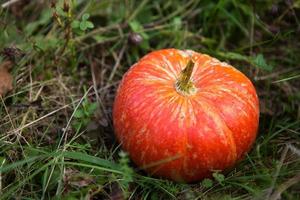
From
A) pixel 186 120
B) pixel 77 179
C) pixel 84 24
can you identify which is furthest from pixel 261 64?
pixel 77 179

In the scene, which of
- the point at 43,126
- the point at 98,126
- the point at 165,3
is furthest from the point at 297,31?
the point at 43,126

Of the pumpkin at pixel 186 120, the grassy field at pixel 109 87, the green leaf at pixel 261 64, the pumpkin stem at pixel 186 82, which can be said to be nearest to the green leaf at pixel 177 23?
the grassy field at pixel 109 87

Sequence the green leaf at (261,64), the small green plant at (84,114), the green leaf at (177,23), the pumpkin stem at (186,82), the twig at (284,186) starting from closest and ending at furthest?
the twig at (284,186) → the pumpkin stem at (186,82) → the small green plant at (84,114) → the green leaf at (261,64) → the green leaf at (177,23)

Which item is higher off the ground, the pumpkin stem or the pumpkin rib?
the pumpkin stem

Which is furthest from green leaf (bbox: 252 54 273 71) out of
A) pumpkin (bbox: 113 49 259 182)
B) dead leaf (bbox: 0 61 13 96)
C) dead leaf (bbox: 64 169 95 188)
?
dead leaf (bbox: 0 61 13 96)

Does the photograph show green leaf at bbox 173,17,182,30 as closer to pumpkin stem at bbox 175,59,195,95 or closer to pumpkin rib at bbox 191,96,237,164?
pumpkin stem at bbox 175,59,195,95

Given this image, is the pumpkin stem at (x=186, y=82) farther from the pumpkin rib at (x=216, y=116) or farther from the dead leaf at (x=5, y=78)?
the dead leaf at (x=5, y=78)

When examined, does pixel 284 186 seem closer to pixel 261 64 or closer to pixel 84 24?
pixel 261 64
